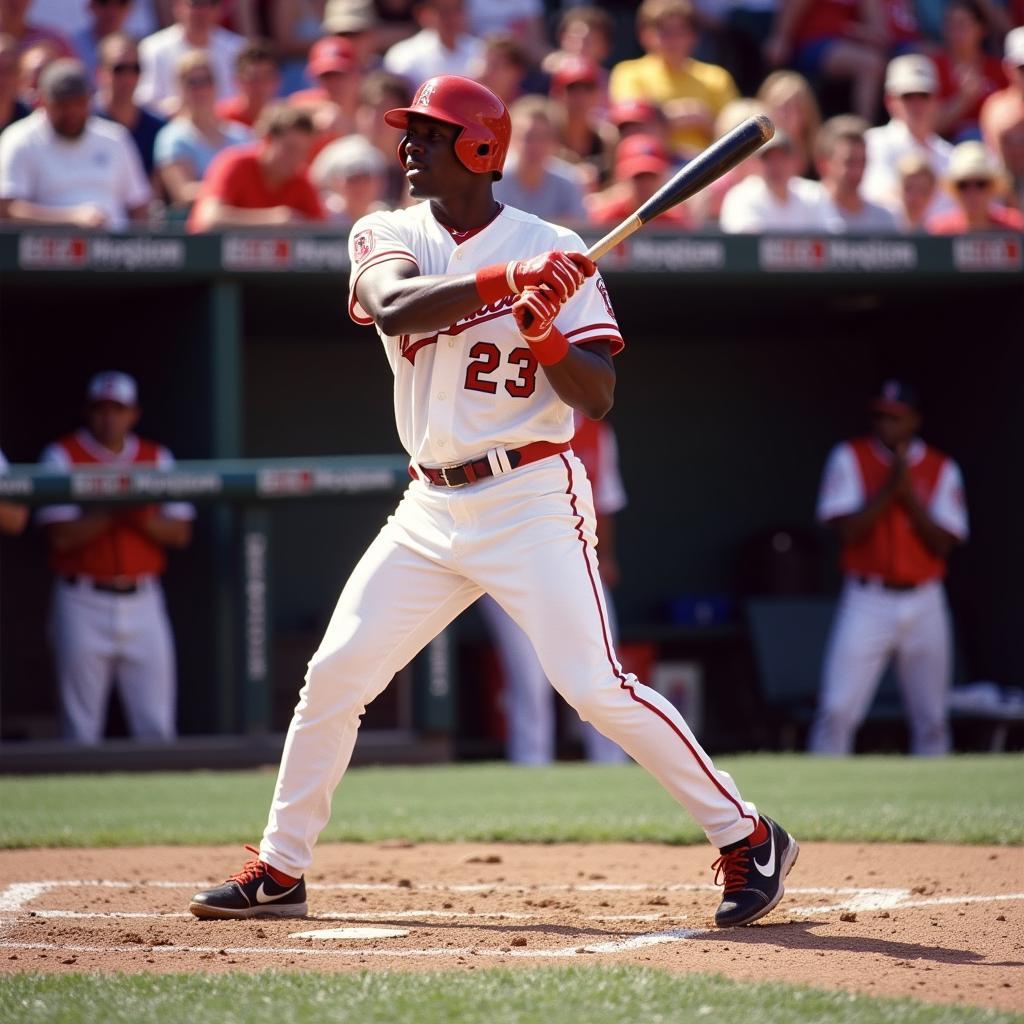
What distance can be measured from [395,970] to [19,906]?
1219mm

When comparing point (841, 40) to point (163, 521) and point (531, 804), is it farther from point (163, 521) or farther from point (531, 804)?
point (531, 804)

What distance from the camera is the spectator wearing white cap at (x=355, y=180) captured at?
24.7 ft

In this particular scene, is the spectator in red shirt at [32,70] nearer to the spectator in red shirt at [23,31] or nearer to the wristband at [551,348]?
the spectator in red shirt at [23,31]

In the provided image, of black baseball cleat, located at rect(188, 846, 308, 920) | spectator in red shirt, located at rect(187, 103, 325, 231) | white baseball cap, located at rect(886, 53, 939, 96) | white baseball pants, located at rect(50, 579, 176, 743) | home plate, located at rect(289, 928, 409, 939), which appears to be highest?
white baseball cap, located at rect(886, 53, 939, 96)

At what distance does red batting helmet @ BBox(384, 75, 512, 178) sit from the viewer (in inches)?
137

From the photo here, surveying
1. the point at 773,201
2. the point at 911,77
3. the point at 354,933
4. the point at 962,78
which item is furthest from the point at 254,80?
the point at 354,933

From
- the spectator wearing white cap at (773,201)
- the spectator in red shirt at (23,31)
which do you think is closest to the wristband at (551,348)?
the spectator wearing white cap at (773,201)

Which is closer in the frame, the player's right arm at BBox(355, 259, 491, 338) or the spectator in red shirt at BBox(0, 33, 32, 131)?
the player's right arm at BBox(355, 259, 491, 338)

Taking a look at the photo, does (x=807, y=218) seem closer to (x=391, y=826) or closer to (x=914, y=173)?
(x=914, y=173)

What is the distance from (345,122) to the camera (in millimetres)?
8492

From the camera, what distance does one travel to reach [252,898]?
11.8 feet

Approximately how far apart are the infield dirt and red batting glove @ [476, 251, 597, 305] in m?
1.23

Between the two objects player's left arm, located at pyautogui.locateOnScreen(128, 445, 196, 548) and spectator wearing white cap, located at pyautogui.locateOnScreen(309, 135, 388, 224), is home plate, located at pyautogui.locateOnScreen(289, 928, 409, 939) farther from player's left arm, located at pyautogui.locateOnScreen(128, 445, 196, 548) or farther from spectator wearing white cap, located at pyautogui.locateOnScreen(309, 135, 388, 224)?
spectator wearing white cap, located at pyautogui.locateOnScreen(309, 135, 388, 224)

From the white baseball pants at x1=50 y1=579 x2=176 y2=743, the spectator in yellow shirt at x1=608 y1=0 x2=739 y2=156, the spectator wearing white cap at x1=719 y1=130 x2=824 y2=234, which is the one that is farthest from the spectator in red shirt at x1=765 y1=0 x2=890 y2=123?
the white baseball pants at x1=50 y1=579 x2=176 y2=743
